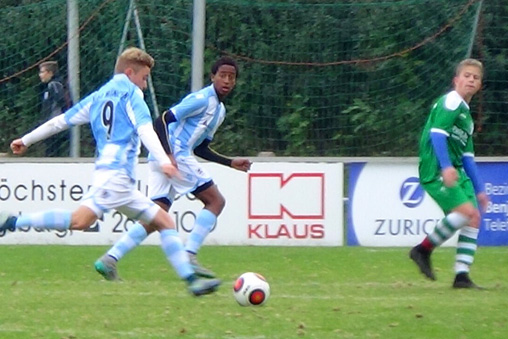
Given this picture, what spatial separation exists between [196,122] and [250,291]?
295 centimetres

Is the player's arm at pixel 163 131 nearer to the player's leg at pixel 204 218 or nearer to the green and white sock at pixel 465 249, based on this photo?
the player's leg at pixel 204 218

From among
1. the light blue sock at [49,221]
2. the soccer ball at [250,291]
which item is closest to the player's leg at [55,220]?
the light blue sock at [49,221]

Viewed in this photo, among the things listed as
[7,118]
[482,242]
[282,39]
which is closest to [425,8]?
[282,39]

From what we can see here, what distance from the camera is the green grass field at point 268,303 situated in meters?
7.61

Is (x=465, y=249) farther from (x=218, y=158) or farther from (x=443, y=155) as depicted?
(x=218, y=158)

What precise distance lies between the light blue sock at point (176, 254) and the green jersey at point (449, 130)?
209 centimetres

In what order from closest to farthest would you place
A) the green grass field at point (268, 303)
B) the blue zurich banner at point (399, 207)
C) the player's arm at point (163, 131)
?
the green grass field at point (268, 303)
the player's arm at point (163, 131)
the blue zurich banner at point (399, 207)

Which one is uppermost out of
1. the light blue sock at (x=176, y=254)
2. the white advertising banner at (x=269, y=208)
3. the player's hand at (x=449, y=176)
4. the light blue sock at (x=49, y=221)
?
the player's hand at (x=449, y=176)

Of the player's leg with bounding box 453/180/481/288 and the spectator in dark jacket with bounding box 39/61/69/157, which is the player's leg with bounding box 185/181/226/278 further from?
the spectator in dark jacket with bounding box 39/61/69/157

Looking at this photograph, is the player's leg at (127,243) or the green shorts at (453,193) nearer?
the green shorts at (453,193)

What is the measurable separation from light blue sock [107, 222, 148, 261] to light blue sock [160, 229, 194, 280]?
1412 mm

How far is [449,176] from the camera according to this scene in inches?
364

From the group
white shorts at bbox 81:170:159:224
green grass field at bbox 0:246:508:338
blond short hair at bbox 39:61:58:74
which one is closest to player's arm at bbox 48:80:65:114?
blond short hair at bbox 39:61:58:74

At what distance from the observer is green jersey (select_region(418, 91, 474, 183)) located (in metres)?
9.51
